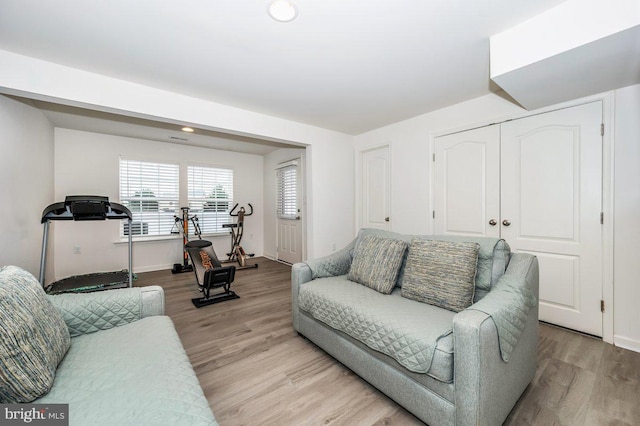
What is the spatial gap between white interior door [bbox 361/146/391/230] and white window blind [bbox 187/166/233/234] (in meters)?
3.08

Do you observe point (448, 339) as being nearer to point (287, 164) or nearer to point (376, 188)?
point (376, 188)

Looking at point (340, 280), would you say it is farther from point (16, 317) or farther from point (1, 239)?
point (1, 239)

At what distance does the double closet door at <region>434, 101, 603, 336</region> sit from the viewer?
7.68ft

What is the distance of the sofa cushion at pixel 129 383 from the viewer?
893mm

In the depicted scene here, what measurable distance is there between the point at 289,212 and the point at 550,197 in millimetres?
4090

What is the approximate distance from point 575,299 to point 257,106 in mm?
3846

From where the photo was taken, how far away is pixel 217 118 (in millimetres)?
3084

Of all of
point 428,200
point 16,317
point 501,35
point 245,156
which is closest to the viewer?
point 16,317

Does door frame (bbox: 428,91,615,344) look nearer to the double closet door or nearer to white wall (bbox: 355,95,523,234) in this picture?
the double closet door

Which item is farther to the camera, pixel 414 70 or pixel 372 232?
pixel 372 232

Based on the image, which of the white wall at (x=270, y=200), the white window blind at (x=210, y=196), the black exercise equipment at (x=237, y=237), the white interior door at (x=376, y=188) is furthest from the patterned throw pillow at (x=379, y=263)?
the white window blind at (x=210, y=196)

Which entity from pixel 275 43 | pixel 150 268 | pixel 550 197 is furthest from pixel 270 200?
pixel 550 197

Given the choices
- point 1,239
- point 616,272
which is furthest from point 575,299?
point 1,239

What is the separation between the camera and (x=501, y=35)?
1.85m
